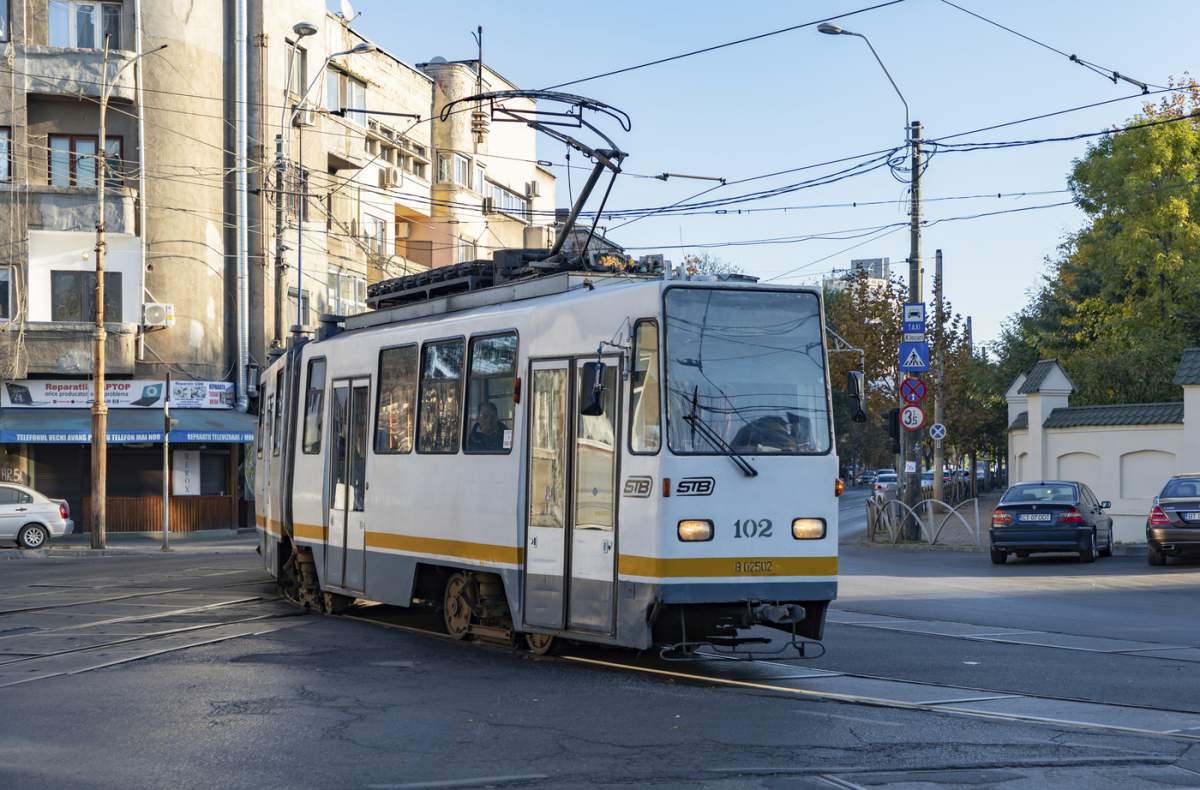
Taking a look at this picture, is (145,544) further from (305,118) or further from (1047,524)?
(1047,524)

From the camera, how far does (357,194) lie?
48.6 m

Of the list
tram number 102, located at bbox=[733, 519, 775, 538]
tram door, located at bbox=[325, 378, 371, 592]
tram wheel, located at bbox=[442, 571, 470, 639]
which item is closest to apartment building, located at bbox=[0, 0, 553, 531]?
tram door, located at bbox=[325, 378, 371, 592]

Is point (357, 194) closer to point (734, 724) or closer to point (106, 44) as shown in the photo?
point (106, 44)

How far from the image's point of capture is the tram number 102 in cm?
1127

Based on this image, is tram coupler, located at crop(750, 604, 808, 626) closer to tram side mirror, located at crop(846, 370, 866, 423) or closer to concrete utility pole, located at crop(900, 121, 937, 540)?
tram side mirror, located at crop(846, 370, 866, 423)

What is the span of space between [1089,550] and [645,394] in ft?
56.3

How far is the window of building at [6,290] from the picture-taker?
1478 inches

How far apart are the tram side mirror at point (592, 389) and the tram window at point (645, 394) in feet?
0.96

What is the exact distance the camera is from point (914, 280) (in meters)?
30.6

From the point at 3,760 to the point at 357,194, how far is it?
41.2 m

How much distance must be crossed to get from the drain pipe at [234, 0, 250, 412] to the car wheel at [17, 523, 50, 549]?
853 cm

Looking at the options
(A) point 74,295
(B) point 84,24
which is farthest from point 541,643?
(B) point 84,24

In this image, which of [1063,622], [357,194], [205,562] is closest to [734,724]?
[1063,622]

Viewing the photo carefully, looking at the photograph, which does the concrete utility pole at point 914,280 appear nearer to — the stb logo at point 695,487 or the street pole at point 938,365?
the street pole at point 938,365
